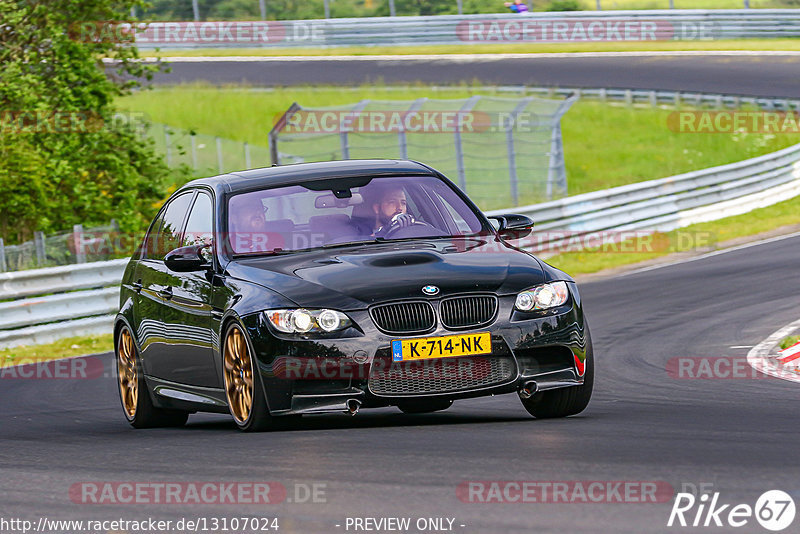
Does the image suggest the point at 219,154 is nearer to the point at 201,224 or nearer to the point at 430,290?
the point at 201,224

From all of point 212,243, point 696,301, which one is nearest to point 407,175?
point 212,243

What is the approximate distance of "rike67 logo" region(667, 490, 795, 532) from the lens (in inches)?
191

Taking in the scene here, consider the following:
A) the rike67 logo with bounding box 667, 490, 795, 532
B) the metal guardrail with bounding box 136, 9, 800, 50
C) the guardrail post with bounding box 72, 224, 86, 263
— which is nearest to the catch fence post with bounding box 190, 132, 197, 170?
the guardrail post with bounding box 72, 224, 86, 263

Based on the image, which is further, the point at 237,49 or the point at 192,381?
the point at 237,49

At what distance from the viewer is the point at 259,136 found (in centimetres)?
3509

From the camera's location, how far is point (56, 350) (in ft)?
54.6

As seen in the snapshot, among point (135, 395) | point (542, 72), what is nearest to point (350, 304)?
point (135, 395)

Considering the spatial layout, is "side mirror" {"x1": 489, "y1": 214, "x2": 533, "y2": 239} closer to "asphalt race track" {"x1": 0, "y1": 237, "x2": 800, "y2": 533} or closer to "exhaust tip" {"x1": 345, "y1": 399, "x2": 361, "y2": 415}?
"asphalt race track" {"x1": 0, "y1": 237, "x2": 800, "y2": 533}

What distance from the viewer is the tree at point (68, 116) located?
71.3ft

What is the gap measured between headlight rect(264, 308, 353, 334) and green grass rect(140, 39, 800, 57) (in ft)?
116

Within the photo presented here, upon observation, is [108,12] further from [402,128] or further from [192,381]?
[192,381]

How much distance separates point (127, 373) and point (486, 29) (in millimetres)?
35044

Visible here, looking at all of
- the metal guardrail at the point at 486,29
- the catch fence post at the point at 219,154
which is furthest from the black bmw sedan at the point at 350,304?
the metal guardrail at the point at 486,29

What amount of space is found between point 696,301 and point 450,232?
25.4ft
